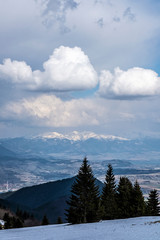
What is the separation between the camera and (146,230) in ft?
102

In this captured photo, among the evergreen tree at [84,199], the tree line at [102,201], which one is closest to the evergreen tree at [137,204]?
the tree line at [102,201]

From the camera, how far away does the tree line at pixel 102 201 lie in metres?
57.7

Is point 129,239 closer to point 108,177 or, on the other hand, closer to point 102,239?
point 102,239

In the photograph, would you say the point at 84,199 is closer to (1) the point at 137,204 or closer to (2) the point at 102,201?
(2) the point at 102,201

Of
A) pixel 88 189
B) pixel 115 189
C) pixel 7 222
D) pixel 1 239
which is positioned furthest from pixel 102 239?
pixel 7 222

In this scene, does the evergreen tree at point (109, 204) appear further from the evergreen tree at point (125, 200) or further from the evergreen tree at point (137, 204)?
the evergreen tree at point (137, 204)

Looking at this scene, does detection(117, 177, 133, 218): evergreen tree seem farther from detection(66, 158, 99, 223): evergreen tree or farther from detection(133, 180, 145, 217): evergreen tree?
detection(66, 158, 99, 223): evergreen tree

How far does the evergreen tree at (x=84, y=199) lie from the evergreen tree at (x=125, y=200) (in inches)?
389

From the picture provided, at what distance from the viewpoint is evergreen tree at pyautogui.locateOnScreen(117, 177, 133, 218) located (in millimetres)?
65312

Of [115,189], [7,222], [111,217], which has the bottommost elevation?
[7,222]

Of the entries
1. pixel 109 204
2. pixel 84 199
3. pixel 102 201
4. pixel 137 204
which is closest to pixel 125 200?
pixel 137 204

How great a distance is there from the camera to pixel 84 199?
57.6 m

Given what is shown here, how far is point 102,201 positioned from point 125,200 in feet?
18.7

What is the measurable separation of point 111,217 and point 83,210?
11829mm
